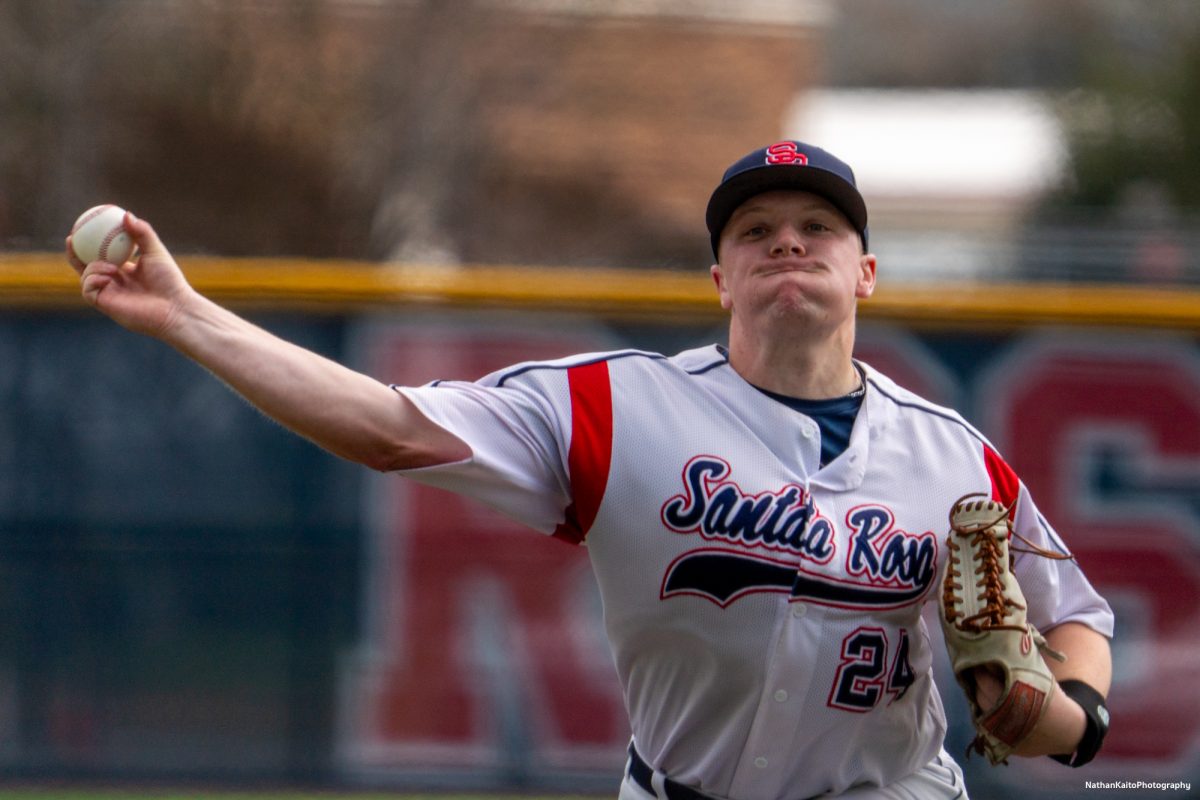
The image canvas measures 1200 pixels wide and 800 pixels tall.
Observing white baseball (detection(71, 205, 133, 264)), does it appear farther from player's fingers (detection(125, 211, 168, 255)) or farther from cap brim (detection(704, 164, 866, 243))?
cap brim (detection(704, 164, 866, 243))

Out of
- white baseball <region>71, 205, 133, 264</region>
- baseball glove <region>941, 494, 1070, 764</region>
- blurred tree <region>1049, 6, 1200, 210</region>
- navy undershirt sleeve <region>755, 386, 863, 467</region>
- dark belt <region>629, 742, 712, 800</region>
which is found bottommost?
dark belt <region>629, 742, 712, 800</region>

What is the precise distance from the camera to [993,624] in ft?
8.73

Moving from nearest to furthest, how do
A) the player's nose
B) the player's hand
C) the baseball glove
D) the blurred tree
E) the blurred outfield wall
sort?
the player's hand → the baseball glove → the player's nose → the blurred outfield wall → the blurred tree

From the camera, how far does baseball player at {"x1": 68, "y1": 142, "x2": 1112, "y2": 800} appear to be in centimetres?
274

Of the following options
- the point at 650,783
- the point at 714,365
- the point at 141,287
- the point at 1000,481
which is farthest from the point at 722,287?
the point at 141,287

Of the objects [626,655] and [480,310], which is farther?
[480,310]

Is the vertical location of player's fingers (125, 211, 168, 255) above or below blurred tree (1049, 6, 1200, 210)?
below

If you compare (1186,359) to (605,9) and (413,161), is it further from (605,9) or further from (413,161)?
(605,9)

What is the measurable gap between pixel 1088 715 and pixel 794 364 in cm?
78

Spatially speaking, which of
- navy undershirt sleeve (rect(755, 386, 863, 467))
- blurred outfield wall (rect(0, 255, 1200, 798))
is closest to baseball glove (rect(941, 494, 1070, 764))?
navy undershirt sleeve (rect(755, 386, 863, 467))

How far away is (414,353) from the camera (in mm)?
6324

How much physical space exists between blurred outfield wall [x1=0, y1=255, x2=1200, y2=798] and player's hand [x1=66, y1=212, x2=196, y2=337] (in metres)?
3.74

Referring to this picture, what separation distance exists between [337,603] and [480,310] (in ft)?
4.07

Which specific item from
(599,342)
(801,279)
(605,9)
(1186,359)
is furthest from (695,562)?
(605,9)
